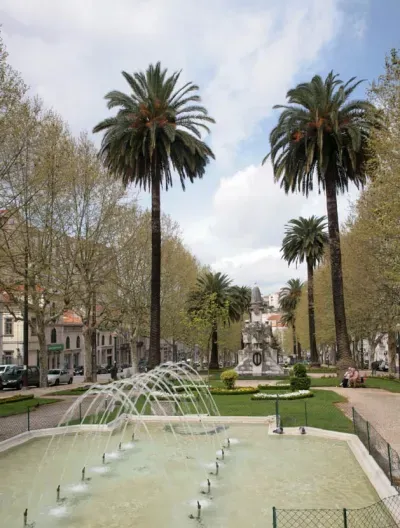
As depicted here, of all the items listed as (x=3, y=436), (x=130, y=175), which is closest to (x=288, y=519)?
(x=3, y=436)

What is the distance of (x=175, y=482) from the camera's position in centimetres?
1147

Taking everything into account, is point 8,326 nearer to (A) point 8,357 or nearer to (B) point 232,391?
(A) point 8,357

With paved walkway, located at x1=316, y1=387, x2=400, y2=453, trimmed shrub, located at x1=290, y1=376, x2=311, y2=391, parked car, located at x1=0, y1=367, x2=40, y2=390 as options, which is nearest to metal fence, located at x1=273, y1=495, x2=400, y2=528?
paved walkway, located at x1=316, y1=387, x2=400, y2=453

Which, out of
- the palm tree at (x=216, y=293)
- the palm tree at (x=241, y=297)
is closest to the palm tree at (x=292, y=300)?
the palm tree at (x=241, y=297)

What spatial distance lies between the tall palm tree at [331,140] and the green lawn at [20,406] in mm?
17943

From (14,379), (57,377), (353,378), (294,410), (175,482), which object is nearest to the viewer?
(175,482)

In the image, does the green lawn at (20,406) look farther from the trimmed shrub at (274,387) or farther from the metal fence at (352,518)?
the metal fence at (352,518)

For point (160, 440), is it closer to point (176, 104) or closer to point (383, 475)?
point (383, 475)

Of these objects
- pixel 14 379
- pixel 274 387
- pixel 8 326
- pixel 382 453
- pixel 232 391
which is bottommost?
pixel 274 387

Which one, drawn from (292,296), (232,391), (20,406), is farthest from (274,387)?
(292,296)

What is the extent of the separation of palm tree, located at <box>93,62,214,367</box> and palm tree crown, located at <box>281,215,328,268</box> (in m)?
29.7

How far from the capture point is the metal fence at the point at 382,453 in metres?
9.81

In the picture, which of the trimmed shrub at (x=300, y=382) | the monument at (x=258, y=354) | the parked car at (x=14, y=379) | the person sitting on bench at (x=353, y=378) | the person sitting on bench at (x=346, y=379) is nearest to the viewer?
the trimmed shrub at (x=300, y=382)

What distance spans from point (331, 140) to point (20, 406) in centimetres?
2436
